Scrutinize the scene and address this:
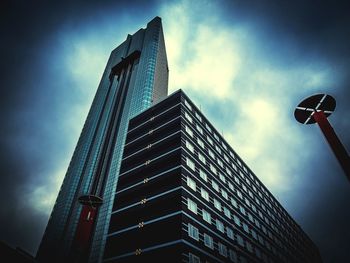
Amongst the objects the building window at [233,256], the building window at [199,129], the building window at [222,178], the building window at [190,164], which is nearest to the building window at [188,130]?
the building window at [199,129]

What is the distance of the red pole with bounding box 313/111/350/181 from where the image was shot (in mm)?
12190

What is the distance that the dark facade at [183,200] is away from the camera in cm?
3045

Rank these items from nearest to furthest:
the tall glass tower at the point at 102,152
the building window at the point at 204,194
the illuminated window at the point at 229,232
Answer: the building window at the point at 204,194 → the illuminated window at the point at 229,232 → the tall glass tower at the point at 102,152

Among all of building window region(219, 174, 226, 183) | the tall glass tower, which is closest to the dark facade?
building window region(219, 174, 226, 183)

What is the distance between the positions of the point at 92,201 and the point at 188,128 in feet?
79.3

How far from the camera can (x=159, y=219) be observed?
1244 inches

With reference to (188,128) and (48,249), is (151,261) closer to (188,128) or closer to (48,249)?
(188,128)

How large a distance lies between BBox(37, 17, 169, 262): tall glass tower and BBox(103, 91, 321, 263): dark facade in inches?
1361

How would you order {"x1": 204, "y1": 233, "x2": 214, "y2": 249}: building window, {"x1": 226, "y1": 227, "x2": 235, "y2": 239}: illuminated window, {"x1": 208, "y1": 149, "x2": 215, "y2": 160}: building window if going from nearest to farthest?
{"x1": 204, "y1": 233, "x2": 214, "y2": 249}: building window < {"x1": 226, "y1": 227, "x2": 235, "y2": 239}: illuminated window < {"x1": 208, "y1": 149, "x2": 215, "y2": 160}: building window

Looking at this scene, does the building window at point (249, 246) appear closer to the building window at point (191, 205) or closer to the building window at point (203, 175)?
the building window at point (203, 175)

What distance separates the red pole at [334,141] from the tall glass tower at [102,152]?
64.9 meters

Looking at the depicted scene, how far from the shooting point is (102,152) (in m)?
109

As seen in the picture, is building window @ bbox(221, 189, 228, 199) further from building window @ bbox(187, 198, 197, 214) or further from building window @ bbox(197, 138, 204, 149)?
building window @ bbox(187, 198, 197, 214)

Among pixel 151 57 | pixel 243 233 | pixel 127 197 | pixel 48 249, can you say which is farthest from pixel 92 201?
pixel 151 57
